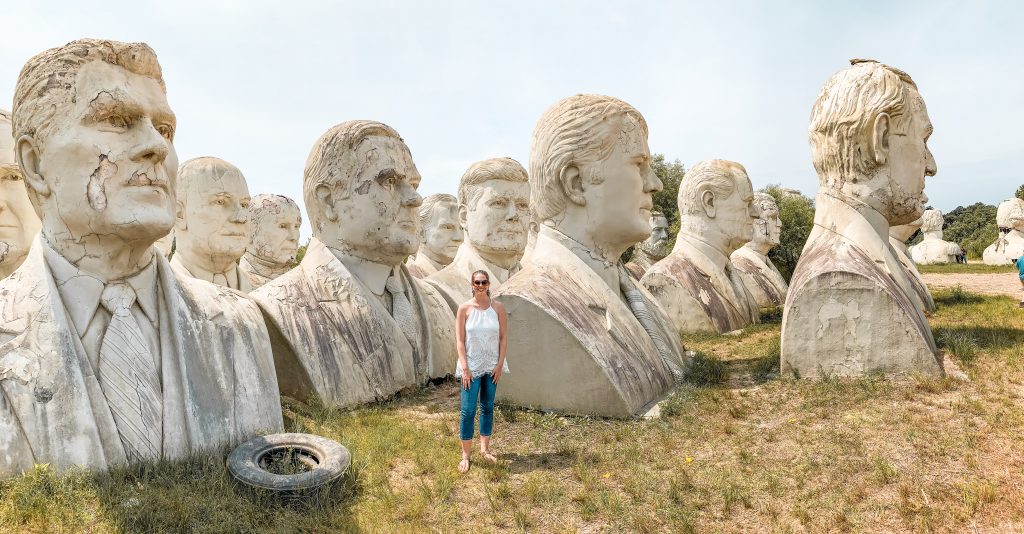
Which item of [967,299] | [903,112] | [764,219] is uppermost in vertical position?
[903,112]

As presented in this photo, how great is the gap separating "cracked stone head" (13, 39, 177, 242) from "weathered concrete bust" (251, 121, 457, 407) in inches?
82.9

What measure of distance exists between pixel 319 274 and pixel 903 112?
5339 millimetres

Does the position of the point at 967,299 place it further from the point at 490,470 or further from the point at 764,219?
the point at 490,470

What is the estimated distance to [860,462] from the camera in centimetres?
394

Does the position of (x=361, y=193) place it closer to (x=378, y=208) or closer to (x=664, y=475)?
(x=378, y=208)

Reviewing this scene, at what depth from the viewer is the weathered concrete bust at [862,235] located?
5410 mm

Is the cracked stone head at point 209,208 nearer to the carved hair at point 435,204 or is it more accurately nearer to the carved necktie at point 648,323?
the carved hair at point 435,204

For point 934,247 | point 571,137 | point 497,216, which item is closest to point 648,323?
point 571,137

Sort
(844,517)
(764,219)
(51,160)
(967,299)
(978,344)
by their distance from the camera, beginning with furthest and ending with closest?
(764,219) → (967,299) → (978,344) → (51,160) → (844,517)

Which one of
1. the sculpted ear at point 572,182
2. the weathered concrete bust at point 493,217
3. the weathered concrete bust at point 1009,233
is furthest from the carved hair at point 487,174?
the weathered concrete bust at point 1009,233

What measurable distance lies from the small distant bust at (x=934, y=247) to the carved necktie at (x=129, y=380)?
26.6m

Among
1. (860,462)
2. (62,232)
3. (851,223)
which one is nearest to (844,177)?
(851,223)

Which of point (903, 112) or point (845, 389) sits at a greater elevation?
point (903, 112)

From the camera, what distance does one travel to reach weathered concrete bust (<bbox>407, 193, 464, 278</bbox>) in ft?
37.5
